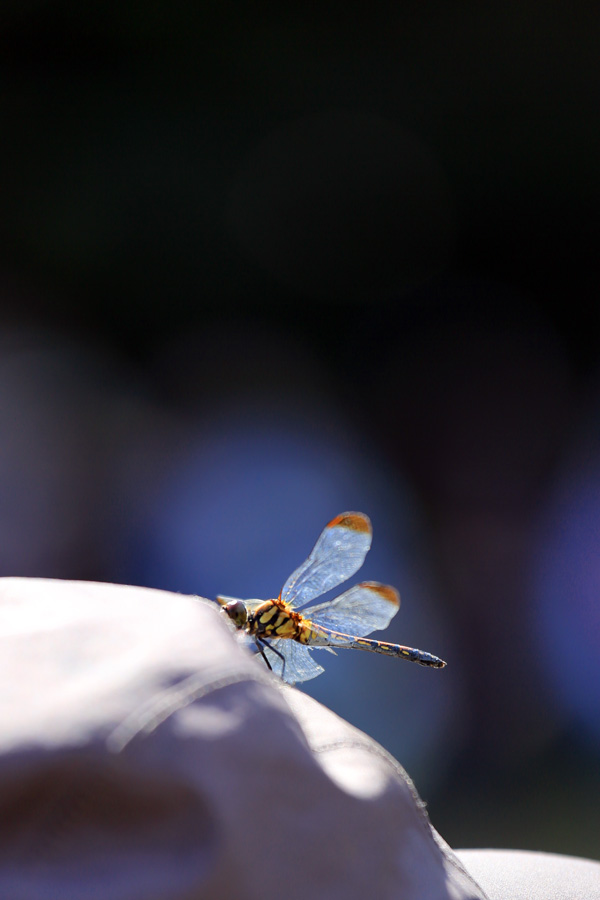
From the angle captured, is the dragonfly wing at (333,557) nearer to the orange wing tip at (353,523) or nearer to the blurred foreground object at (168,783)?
the orange wing tip at (353,523)

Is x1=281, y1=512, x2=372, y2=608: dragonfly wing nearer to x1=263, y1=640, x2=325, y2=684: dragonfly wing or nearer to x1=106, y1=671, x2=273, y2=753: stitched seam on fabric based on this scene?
x1=263, y1=640, x2=325, y2=684: dragonfly wing

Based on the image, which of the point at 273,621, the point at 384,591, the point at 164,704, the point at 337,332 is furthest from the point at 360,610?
the point at 337,332

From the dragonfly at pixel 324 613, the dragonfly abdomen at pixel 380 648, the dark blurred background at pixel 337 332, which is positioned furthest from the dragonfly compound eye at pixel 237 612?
the dark blurred background at pixel 337 332

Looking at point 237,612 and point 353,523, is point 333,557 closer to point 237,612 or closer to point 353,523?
point 353,523

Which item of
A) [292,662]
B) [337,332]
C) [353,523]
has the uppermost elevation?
[337,332]

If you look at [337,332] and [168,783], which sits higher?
[337,332]
